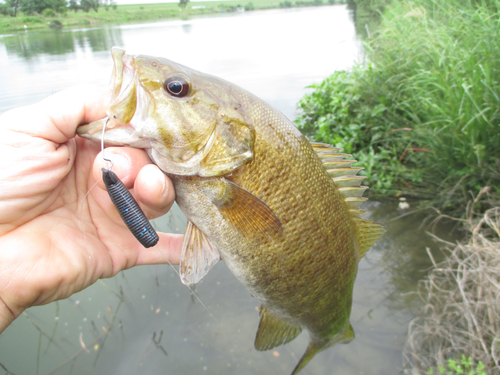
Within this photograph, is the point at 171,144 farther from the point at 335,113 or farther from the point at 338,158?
the point at 335,113

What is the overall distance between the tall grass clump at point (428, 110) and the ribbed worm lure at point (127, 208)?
3.35 metres

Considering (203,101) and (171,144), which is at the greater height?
(203,101)

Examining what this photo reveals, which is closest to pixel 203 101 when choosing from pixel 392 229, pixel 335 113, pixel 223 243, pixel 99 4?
pixel 223 243

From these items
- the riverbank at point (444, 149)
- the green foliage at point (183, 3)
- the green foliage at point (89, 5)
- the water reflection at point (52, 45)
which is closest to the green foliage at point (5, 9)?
the green foliage at point (89, 5)

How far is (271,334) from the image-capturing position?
6.25ft

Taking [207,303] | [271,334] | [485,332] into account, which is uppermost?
[271,334]

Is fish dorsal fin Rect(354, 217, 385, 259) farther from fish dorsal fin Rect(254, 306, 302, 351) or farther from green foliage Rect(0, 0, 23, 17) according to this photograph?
green foliage Rect(0, 0, 23, 17)

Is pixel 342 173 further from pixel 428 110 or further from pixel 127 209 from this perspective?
pixel 428 110

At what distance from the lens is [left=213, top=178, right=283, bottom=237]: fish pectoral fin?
1.45m

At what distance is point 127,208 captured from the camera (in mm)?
1302

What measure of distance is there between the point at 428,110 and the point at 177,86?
381 centimetres

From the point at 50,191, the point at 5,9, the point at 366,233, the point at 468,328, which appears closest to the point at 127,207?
the point at 50,191

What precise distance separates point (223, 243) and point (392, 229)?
10.4 ft

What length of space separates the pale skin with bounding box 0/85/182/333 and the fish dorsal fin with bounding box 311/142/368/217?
836 millimetres
